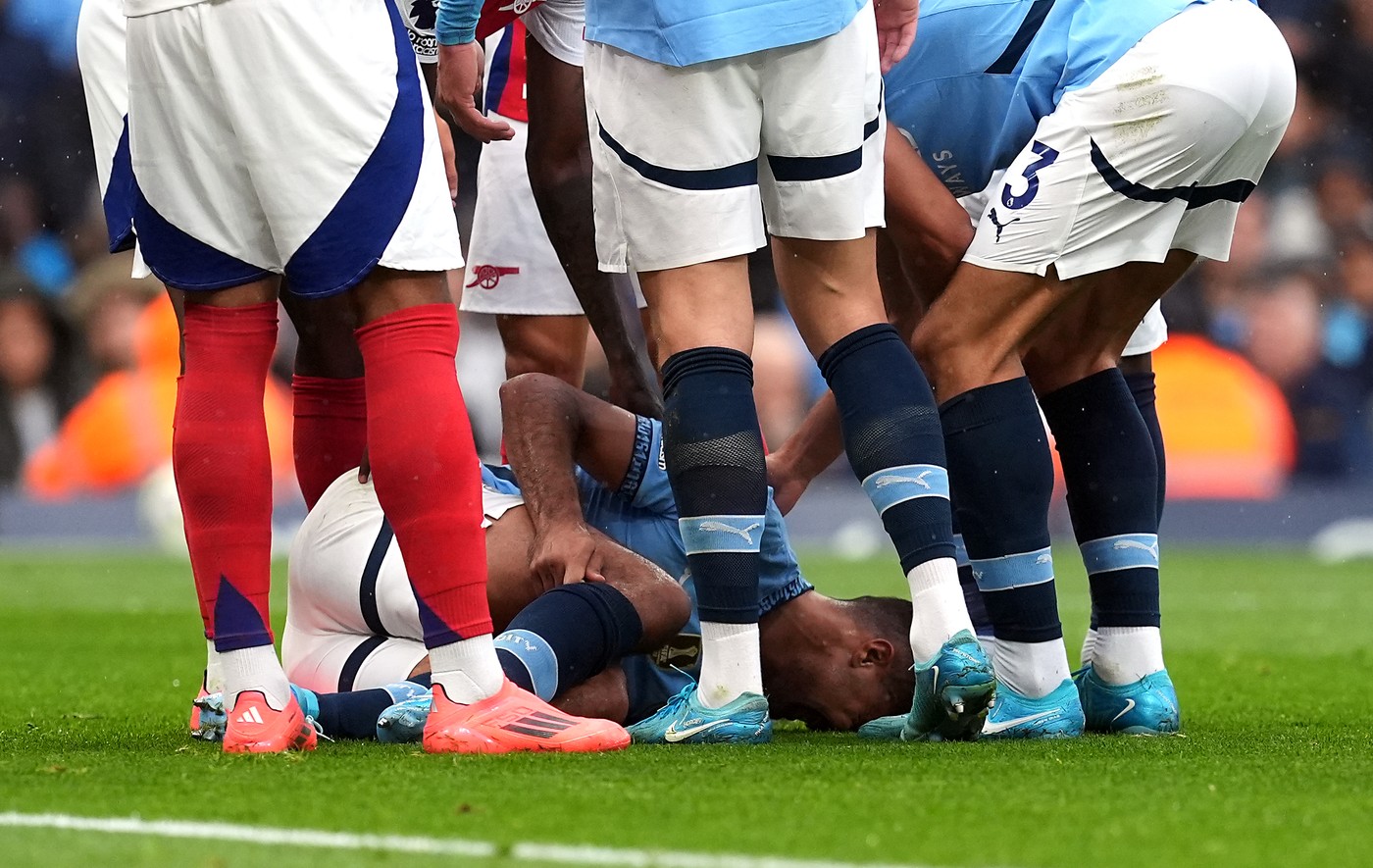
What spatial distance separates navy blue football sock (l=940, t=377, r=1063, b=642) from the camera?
3.14 m

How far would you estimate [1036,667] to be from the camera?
3.14 meters

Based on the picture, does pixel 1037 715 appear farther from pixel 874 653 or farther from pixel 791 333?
pixel 791 333

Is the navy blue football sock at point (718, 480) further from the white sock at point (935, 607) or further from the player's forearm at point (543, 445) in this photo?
the player's forearm at point (543, 445)

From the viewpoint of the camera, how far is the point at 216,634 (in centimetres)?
280

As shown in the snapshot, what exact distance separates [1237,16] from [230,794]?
2.12m

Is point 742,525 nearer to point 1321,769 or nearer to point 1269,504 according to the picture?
point 1321,769

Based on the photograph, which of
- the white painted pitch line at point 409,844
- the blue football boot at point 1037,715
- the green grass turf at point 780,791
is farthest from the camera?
the blue football boot at point 1037,715

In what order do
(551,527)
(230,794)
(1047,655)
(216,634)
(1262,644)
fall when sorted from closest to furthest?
(230,794) → (216,634) → (1047,655) → (551,527) → (1262,644)

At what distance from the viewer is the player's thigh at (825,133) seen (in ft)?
9.55

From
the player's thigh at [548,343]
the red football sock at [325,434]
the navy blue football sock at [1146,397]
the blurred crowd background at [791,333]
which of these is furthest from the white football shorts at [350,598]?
the blurred crowd background at [791,333]

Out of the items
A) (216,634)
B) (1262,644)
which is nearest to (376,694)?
(216,634)

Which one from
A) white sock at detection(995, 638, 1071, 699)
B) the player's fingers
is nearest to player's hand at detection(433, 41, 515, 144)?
the player's fingers

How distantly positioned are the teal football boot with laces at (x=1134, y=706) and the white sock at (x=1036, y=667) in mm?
198

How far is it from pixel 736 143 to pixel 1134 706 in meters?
1.26
